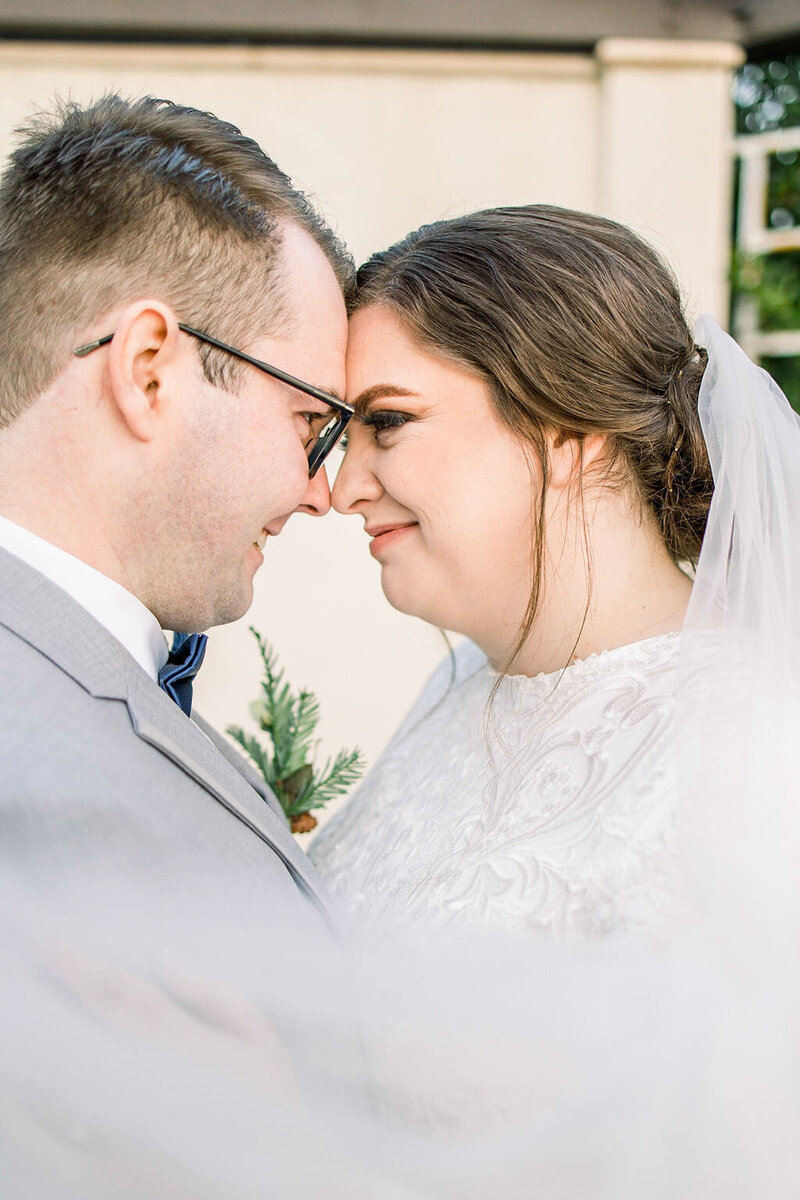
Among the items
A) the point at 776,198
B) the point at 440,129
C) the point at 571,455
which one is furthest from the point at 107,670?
the point at 776,198

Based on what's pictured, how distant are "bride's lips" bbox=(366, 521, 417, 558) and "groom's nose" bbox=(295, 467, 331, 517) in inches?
5.3

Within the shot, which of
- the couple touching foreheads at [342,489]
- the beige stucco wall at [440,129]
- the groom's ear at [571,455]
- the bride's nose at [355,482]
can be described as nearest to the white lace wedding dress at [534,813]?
the couple touching foreheads at [342,489]

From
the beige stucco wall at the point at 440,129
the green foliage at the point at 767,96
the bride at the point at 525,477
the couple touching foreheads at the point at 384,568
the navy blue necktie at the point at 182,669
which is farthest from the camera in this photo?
the green foliage at the point at 767,96

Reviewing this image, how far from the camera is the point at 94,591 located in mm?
1684

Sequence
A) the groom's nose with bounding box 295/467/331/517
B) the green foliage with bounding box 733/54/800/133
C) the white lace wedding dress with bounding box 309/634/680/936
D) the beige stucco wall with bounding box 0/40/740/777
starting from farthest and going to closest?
1. the green foliage with bounding box 733/54/800/133
2. the beige stucco wall with bounding box 0/40/740/777
3. the groom's nose with bounding box 295/467/331/517
4. the white lace wedding dress with bounding box 309/634/680/936

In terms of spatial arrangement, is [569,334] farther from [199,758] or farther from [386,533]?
[199,758]

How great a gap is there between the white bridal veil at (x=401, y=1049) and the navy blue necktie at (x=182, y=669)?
0.53m

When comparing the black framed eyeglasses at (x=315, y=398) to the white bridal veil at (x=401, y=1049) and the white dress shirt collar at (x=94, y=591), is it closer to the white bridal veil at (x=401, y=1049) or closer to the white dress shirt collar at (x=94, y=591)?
the white dress shirt collar at (x=94, y=591)

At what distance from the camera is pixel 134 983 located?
1092 mm

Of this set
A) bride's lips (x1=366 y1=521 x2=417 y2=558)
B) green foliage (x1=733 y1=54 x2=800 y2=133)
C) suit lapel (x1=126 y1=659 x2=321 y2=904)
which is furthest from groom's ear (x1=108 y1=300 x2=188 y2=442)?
green foliage (x1=733 y1=54 x2=800 y2=133)

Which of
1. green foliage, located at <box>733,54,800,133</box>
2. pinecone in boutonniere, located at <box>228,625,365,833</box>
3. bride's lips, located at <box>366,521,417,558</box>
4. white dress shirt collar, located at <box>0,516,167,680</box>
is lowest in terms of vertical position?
pinecone in boutonniere, located at <box>228,625,365,833</box>

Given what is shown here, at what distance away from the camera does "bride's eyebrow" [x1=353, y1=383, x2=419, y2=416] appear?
210 centimetres

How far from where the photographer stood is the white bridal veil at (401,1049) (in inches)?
40.8

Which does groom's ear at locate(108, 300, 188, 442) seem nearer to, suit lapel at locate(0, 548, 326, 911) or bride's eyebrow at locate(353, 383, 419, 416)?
suit lapel at locate(0, 548, 326, 911)
